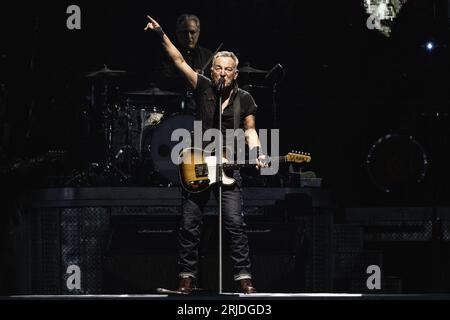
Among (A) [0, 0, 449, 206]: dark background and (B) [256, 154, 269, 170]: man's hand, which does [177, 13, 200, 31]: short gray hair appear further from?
(B) [256, 154, 269, 170]: man's hand

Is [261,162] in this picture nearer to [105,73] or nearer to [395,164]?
[395,164]

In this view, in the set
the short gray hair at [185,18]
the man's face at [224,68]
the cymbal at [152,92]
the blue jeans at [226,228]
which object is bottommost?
the blue jeans at [226,228]

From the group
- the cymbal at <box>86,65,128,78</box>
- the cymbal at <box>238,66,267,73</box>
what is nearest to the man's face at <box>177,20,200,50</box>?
the cymbal at <box>238,66,267,73</box>

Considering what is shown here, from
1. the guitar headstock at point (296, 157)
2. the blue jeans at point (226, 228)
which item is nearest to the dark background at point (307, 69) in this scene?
the guitar headstock at point (296, 157)

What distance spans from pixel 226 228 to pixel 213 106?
0.98m

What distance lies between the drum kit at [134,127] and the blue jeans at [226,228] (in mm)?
2698

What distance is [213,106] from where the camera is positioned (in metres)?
8.87

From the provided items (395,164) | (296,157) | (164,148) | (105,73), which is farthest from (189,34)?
(296,157)

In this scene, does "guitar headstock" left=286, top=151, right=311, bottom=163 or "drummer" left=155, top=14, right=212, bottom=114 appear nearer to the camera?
"guitar headstock" left=286, top=151, right=311, bottom=163

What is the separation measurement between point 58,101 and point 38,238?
2.52 m

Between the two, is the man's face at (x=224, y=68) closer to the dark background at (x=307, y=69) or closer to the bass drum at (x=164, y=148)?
the bass drum at (x=164, y=148)

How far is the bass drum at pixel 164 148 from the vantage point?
1165 centimetres

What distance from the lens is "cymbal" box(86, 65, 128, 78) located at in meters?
12.9

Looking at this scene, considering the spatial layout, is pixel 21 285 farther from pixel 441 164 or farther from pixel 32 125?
pixel 441 164
